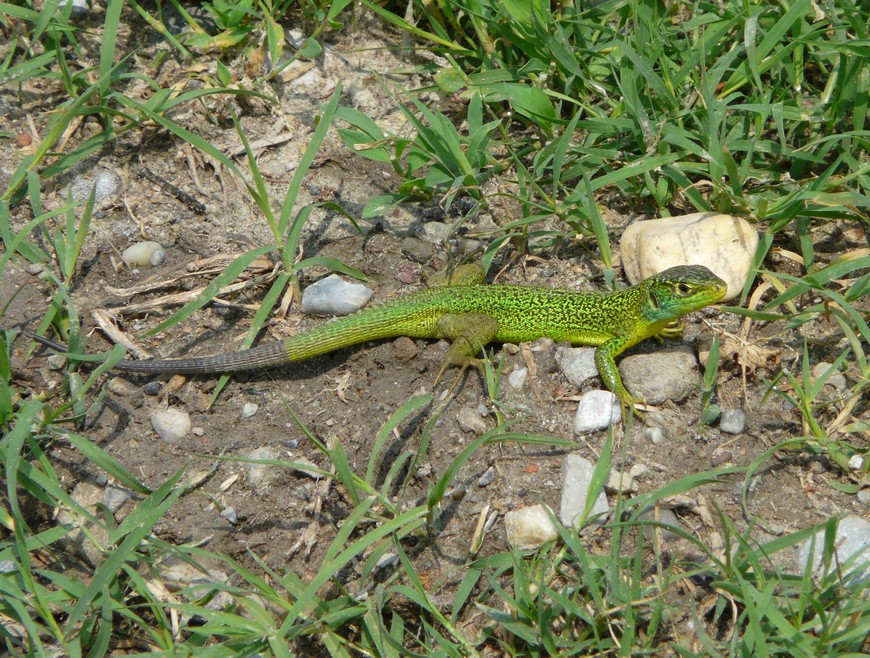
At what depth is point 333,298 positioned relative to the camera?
4008 mm

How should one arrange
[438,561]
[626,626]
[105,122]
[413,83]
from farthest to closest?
1. [413,83]
2. [105,122]
3. [438,561]
4. [626,626]

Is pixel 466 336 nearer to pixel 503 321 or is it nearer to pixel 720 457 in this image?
pixel 503 321

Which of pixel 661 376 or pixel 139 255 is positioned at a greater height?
pixel 139 255

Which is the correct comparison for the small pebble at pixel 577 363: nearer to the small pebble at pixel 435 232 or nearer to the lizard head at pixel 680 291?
the lizard head at pixel 680 291

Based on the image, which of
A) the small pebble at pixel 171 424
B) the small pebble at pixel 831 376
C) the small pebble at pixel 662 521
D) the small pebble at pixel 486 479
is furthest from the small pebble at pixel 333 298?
the small pebble at pixel 831 376

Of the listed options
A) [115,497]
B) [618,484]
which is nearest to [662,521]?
[618,484]

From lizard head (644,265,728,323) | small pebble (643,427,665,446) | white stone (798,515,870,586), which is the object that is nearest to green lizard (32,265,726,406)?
lizard head (644,265,728,323)

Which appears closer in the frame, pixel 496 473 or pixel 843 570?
pixel 843 570

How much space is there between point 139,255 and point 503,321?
1.93m

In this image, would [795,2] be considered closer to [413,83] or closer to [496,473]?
[413,83]

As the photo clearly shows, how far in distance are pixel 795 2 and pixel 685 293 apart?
1801 millimetres

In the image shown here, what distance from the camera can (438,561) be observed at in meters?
3.08

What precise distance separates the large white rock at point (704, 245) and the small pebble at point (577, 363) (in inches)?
20.1

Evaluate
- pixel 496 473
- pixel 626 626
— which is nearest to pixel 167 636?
pixel 496 473
